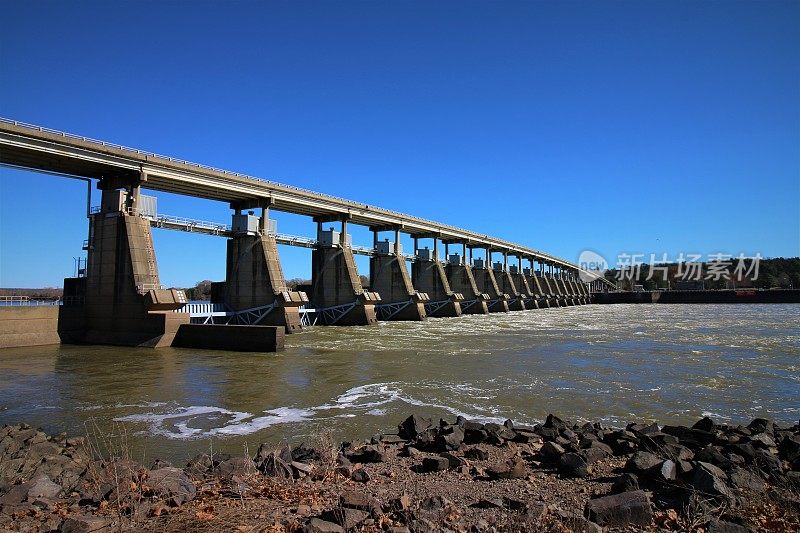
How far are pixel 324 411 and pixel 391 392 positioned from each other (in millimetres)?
3167

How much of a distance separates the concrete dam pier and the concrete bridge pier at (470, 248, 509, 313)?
16.0 m

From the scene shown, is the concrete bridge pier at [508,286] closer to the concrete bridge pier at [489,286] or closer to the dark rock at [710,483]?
the concrete bridge pier at [489,286]

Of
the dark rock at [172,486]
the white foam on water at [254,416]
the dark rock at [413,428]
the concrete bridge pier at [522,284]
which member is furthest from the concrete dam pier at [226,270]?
the concrete bridge pier at [522,284]

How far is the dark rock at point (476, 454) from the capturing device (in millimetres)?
7891

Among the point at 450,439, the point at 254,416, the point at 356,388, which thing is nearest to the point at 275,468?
the point at 450,439

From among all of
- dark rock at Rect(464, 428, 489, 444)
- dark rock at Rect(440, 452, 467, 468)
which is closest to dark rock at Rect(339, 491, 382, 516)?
dark rock at Rect(440, 452, 467, 468)

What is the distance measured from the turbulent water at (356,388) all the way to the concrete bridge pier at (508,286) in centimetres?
6314

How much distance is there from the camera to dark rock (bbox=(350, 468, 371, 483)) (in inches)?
271

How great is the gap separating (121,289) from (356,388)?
20.4 m

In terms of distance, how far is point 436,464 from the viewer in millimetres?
7320

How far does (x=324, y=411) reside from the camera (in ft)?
43.2

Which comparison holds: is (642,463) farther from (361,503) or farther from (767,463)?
(361,503)

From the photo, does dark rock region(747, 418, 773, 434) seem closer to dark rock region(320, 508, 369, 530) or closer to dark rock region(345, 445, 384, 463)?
dark rock region(345, 445, 384, 463)

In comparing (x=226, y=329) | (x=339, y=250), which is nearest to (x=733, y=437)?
(x=226, y=329)
